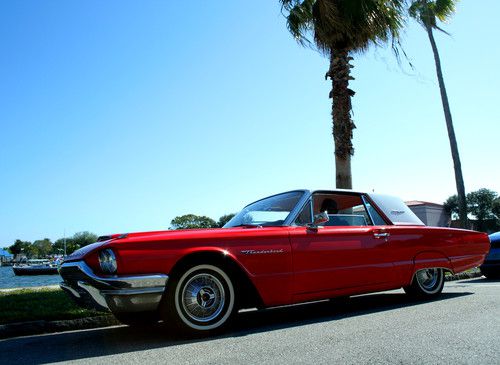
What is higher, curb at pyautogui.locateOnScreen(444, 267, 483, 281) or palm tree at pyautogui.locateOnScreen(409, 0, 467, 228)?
palm tree at pyautogui.locateOnScreen(409, 0, 467, 228)

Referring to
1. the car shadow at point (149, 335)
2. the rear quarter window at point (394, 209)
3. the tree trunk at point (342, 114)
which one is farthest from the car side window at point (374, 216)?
the tree trunk at point (342, 114)

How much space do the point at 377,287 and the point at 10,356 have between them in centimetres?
384

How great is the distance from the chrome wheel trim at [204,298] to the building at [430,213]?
1929 inches

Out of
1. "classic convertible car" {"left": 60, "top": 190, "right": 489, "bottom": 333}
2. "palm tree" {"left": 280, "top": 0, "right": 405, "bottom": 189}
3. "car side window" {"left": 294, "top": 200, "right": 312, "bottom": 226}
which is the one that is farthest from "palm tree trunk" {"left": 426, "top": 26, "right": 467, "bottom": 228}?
"car side window" {"left": 294, "top": 200, "right": 312, "bottom": 226}

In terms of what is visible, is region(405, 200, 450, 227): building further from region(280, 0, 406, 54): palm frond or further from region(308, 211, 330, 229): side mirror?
region(308, 211, 330, 229): side mirror

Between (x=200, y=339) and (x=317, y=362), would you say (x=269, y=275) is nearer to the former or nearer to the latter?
(x=200, y=339)

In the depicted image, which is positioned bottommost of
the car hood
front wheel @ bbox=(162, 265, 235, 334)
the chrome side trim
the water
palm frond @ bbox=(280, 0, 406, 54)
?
the water

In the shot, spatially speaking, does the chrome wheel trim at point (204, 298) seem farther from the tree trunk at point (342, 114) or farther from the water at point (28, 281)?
the water at point (28, 281)

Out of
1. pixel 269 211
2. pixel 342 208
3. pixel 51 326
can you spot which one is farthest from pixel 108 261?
pixel 342 208

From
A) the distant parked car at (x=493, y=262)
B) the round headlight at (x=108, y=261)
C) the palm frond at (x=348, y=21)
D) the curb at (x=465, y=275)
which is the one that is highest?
the palm frond at (x=348, y=21)

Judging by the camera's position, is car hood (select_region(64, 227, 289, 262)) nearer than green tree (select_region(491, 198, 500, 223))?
Yes

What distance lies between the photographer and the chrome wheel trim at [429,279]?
237 inches

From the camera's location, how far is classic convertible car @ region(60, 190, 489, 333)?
3.95 metres

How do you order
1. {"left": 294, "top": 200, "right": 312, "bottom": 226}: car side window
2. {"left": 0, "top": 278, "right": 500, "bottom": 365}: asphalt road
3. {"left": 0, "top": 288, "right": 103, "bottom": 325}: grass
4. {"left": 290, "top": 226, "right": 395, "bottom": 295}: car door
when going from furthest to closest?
{"left": 0, "top": 288, "right": 103, "bottom": 325}: grass < {"left": 294, "top": 200, "right": 312, "bottom": 226}: car side window < {"left": 290, "top": 226, "right": 395, "bottom": 295}: car door < {"left": 0, "top": 278, "right": 500, "bottom": 365}: asphalt road
